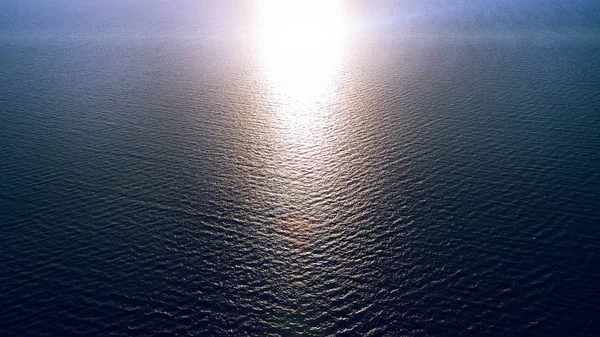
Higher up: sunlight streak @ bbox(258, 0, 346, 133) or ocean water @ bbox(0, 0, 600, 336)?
sunlight streak @ bbox(258, 0, 346, 133)

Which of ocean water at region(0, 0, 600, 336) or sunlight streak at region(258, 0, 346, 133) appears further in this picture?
sunlight streak at region(258, 0, 346, 133)

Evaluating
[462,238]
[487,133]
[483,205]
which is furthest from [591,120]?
[462,238]

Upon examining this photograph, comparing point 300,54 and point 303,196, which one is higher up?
point 300,54

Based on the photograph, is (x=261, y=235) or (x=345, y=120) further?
(x=345, y=120)

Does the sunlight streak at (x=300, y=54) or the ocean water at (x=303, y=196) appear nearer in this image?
the ocean water at (x=303, y=196)

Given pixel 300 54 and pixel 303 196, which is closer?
pixel 303 196

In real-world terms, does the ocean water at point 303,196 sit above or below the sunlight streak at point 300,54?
below

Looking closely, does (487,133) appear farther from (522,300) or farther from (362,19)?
(362,19)

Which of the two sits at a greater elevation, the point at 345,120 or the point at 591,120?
the point at 591,120
